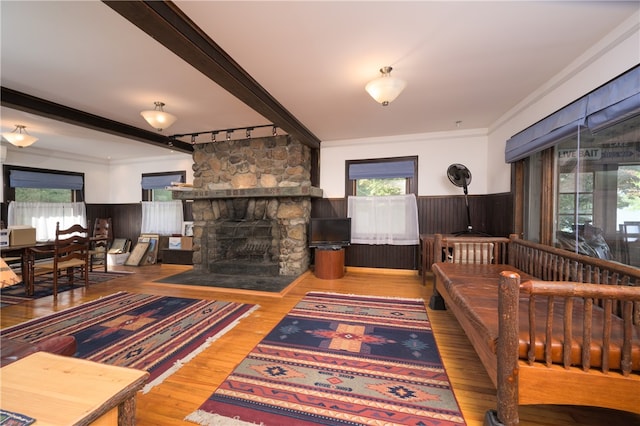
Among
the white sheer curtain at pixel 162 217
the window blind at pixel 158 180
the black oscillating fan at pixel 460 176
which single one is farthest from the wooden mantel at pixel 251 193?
the black oscillating fan at pixel 460 176

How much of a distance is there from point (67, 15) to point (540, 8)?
10.3ft

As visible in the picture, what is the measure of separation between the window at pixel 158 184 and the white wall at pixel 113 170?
0.41ft

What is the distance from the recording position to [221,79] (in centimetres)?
219

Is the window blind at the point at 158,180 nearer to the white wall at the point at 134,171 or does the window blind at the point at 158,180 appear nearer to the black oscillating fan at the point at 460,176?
the white wall at the point at 134,171

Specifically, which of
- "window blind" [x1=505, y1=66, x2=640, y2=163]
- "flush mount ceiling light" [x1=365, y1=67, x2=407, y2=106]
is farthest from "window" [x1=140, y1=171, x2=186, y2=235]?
"window blind" [x1=505, y1=66, x2=640, y2=163]

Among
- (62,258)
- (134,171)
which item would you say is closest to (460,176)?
(62,258)

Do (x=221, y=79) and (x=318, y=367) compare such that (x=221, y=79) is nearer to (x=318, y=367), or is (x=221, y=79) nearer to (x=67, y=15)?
(x=67, y=15)

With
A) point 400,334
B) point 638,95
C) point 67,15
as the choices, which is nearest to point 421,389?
point 400,334

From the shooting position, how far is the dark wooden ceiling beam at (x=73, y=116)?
2748 millimetres

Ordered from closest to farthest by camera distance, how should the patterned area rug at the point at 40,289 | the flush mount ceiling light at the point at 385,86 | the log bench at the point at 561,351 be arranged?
the log bench at the point at 561,351
the flush mount ceiling light at the point at 385,86
the patterned area rug at the point at 40,289

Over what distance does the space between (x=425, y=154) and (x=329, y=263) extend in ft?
8.31

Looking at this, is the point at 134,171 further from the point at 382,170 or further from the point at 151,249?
the point at 382,170

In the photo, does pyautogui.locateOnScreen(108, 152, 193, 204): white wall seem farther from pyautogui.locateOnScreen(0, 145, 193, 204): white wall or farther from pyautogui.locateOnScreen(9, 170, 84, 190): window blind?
pyautogui.locateOnScreen(9, 170, 84, 190): window blind

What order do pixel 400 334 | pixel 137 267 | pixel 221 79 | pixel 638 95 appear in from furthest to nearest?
pixel 137 267
pixel 400 334
pixel 221 79
pixel 638 95
